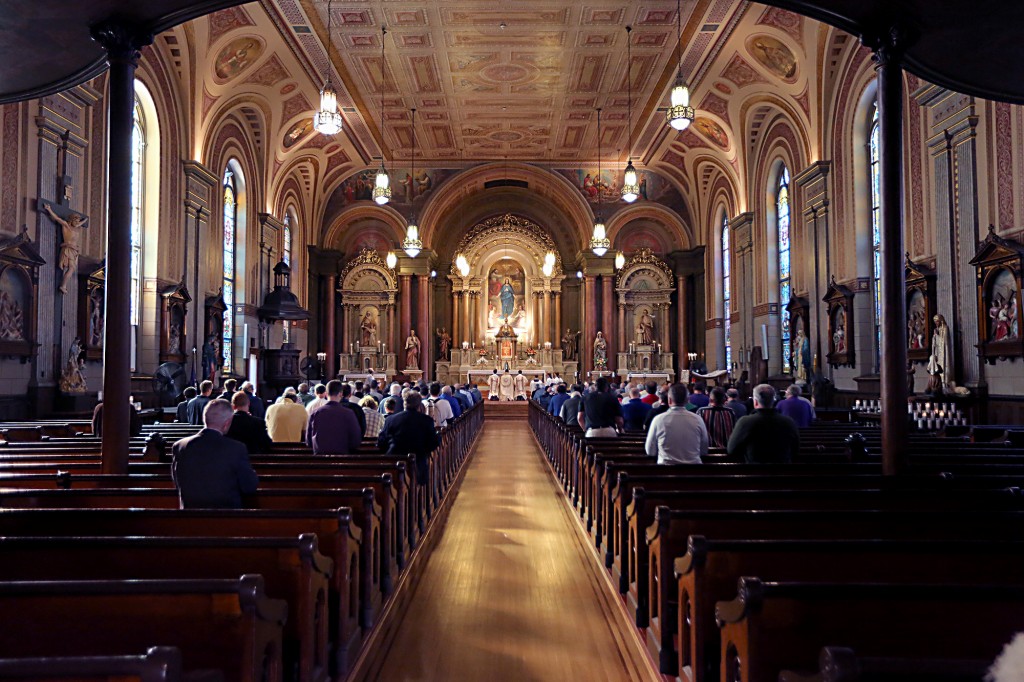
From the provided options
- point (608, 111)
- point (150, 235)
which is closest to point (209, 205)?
point (150, 235)

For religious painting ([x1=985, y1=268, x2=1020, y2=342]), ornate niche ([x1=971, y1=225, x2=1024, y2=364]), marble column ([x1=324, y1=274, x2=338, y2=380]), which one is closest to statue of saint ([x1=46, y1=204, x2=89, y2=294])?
ornate niche ([x1=971, y1=225, x2=1024, y2=364])

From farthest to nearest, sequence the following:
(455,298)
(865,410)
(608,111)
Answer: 1. (455,298)
2. (608,111)
3. (865,410)

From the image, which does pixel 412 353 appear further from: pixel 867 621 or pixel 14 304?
pixel 867 621

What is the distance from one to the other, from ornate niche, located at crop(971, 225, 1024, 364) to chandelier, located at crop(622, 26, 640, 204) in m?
6.01

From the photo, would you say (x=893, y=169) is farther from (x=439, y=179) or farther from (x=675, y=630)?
(x=439, y=179)

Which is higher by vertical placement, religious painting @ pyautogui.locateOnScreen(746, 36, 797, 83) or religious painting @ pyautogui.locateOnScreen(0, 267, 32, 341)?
religious painting @ pyautogui.locateOnScreen(746, 36, 797, 83)

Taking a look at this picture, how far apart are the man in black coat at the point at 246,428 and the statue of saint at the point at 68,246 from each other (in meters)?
6.58

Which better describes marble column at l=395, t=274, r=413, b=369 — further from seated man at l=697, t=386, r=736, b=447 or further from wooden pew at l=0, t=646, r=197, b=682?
wooden pew at l=0, t=646, r=197, b=682

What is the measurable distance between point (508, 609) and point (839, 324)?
12543 mm

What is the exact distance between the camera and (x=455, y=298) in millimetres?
28812

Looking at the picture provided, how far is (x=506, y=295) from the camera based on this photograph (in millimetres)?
29797

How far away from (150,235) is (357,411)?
7.81 m

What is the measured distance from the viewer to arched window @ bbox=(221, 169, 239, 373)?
723 inches

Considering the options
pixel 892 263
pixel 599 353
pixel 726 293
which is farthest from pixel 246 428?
pixel 599 353
